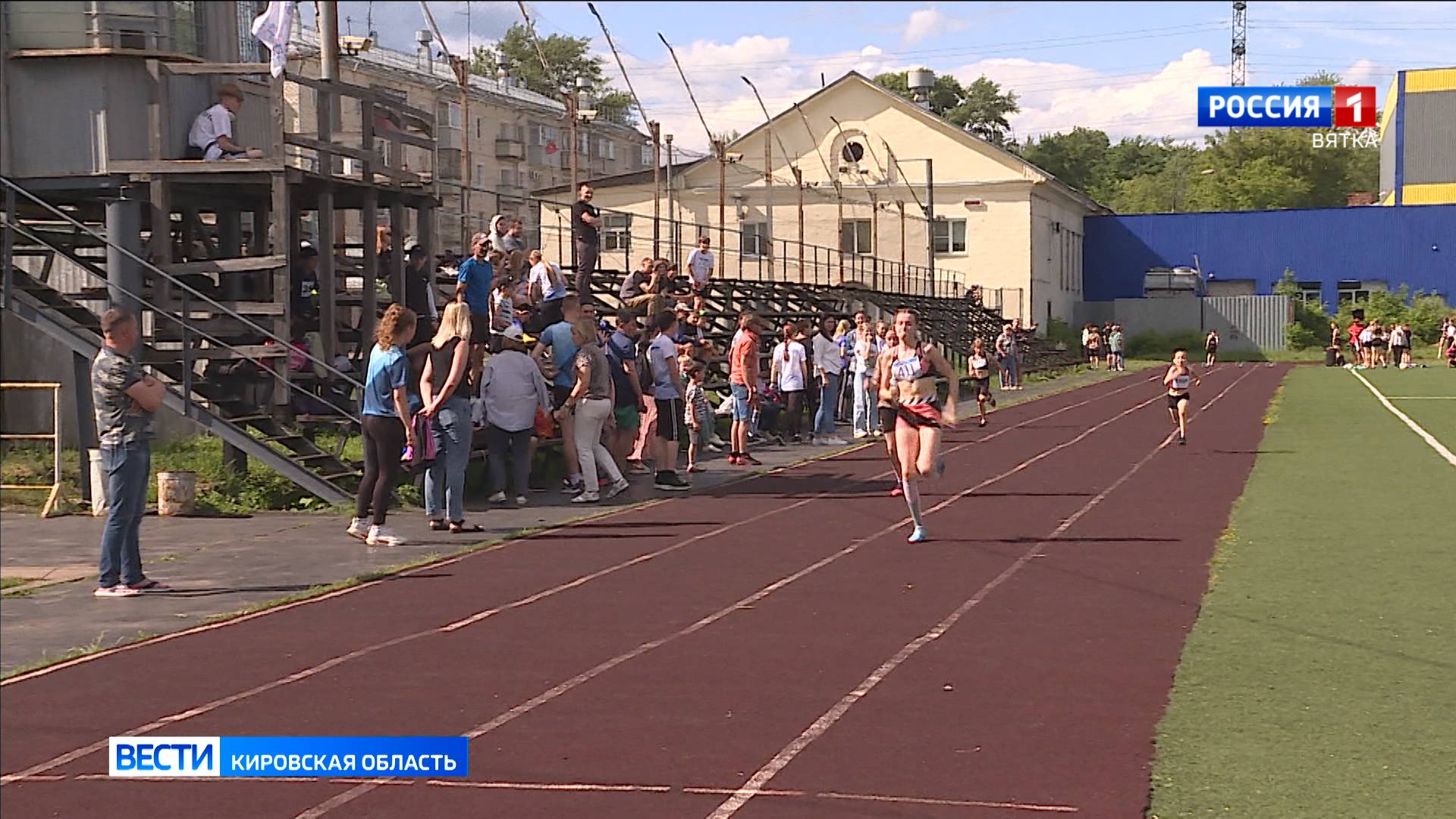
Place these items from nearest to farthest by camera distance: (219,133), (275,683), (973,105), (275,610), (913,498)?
(275,683) < (275,610) < (913,498) < (219,133) < (973,105)

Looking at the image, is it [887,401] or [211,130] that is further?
[211,130]

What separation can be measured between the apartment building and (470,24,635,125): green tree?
0.71 meters

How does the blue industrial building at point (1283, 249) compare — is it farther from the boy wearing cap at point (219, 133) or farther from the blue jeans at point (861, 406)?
the boy wearing cap at point (219, 133)

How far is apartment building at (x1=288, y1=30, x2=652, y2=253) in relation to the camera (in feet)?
87.0

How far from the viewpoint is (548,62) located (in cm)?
2492

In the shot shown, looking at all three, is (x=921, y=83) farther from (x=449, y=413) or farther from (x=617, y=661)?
(x=617, y=661)

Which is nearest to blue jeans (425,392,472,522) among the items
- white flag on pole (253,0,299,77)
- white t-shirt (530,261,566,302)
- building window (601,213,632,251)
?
white t-shirt (530,261,566,302)

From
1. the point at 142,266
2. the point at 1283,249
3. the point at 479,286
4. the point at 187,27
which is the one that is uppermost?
the point at 1283,249

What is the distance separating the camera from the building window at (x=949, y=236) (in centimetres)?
6994

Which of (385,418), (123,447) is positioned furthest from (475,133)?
(123,447)

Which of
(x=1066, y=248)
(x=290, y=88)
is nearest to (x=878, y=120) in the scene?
(x=1066, y=248)

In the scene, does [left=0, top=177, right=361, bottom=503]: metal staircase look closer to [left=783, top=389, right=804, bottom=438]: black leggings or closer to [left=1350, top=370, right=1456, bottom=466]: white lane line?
[left=783, top=389, right=804, bottom=438]: black leggings

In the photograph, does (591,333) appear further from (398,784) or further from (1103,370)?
(1103,370)

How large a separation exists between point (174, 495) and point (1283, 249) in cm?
6744
